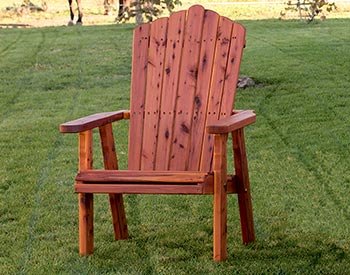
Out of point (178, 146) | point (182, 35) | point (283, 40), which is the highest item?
point (182, 35)

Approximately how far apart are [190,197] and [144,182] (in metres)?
1.21

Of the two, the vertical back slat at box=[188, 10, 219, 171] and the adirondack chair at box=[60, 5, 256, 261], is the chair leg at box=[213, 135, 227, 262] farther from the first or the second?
the vertical back slat at box=[188, 10, 219, 171]

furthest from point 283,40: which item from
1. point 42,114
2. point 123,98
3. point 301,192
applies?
point 301,192

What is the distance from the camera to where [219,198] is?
3873 mm

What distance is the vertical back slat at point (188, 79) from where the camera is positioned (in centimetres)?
455

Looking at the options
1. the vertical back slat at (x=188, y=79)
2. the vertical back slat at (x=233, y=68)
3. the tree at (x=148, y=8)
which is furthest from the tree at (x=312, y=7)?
the vertical back slat at (x=233, y=68)

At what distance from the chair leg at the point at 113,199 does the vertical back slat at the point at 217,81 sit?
1.57ft

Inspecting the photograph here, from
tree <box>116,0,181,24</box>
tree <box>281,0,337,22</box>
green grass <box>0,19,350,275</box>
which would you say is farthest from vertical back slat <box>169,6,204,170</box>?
tree <box>281,0,337,22</box>

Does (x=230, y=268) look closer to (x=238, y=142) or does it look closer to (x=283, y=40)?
(x=238, y=142)

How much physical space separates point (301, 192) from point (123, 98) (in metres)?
4.30

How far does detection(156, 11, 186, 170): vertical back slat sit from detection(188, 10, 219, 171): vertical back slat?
0.42 feet

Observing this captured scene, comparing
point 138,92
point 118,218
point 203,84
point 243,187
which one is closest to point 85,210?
point 118,218

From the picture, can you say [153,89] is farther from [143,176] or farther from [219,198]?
[219,198]

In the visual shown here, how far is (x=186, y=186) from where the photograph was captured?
3.84 meters
